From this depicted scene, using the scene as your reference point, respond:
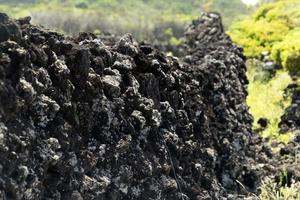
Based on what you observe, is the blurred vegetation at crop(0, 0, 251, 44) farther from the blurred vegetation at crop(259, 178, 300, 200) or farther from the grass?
the blurred vegetation at crop(259, 178, 300, 200)

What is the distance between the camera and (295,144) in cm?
1141

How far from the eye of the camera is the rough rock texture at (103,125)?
4.39 metres

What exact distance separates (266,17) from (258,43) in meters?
3.50

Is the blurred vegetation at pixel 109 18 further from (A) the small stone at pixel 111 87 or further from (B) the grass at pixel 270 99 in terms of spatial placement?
(A) the small stone at pixel 111 87

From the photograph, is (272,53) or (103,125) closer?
(103,125)

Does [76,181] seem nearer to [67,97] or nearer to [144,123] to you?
[67,97]

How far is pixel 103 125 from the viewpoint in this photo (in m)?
5.60

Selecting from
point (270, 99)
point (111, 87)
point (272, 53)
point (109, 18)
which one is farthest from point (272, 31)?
point (109, 18)

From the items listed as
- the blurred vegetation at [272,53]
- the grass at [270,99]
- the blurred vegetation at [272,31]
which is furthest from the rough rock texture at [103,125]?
the blurred vegetation at [272,31]

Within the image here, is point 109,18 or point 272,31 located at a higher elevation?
point 272,31

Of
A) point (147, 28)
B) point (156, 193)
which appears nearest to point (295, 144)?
point (156, 193)

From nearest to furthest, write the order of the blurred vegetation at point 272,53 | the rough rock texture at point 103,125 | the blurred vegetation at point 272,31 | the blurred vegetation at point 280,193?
1. the rough rock texture at point 103,125
2. the blurred vegetation at point 280,193
3. the blurred vegetation at point 272,53
4. the blurred vegetation at point 272,31

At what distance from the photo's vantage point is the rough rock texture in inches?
173

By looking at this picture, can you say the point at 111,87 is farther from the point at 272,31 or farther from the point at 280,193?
the point at 272,31
